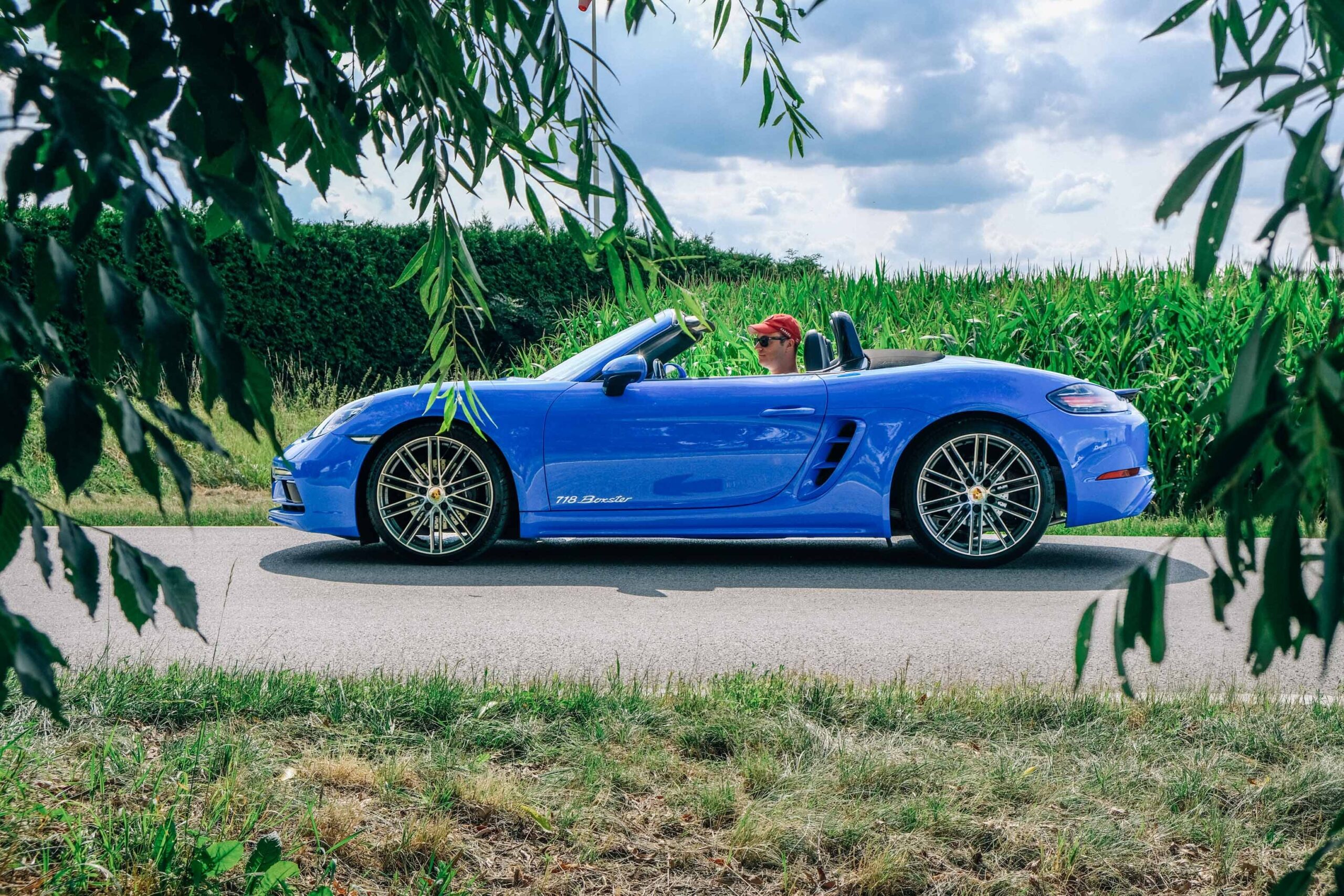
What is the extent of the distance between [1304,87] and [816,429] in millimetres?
5591

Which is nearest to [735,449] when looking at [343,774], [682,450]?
[682,450]

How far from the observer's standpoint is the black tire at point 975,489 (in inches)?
264

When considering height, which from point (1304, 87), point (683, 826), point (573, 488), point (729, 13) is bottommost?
point (683, 826)

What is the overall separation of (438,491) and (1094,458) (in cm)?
379

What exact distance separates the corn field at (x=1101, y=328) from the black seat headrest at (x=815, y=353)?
268 cm

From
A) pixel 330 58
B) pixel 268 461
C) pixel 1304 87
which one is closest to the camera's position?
pixel 1304 87

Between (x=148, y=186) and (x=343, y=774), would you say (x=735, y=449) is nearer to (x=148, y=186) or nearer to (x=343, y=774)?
(x=343, y=774)

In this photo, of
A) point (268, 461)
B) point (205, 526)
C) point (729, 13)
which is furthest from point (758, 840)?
point (268, 461)

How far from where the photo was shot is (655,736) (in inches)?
133

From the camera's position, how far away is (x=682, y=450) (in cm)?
662

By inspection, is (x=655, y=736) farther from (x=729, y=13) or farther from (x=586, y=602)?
(x=586, y=602)

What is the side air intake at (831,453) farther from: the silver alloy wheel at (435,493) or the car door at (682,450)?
the silver alloy wheel at (435,493)

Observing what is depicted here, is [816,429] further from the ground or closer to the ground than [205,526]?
further from the ground

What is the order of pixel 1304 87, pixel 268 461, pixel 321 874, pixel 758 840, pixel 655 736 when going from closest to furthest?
pixel 1304 87 → pixel 321 874 → pixel 758 840 → pixel 655 736 → pixel 268 461
